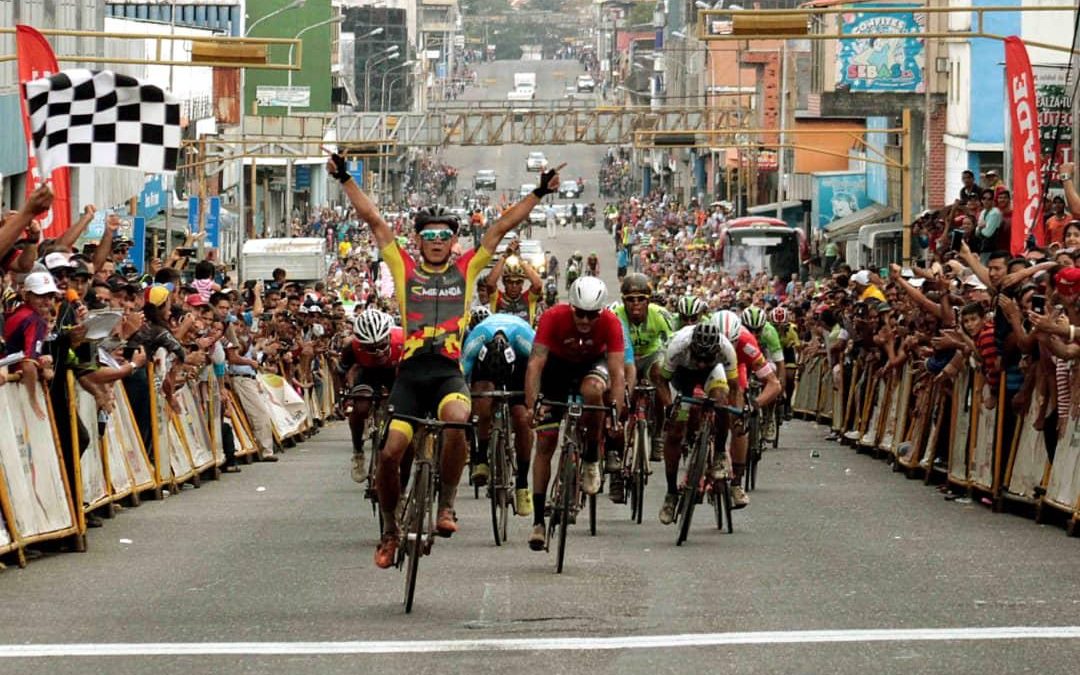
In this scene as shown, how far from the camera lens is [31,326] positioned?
14.7 metres

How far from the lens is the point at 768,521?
1728 cm

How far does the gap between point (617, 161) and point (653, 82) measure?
6803 mm

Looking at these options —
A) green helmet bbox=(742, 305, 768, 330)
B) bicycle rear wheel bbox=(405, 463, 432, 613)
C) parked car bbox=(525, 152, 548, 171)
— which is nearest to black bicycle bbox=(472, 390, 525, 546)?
bicycle rear wheel bbox=(405, 463, 432, 613)

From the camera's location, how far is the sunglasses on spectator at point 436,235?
13094 mm

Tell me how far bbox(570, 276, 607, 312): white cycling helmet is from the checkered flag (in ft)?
23.0

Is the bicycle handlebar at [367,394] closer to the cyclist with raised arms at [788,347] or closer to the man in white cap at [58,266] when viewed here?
the man in white cap at [58,266]

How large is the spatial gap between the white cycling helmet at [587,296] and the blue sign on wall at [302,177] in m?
97.2

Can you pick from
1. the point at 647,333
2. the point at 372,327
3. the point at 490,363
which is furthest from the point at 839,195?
the point at 372,327

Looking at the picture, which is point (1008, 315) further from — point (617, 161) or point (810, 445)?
point (617, 161)

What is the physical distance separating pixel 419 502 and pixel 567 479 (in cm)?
185

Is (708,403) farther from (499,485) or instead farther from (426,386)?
(426,386)

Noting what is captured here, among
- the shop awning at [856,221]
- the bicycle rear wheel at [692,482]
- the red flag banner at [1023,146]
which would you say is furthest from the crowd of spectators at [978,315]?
the shop awning at [856,221]

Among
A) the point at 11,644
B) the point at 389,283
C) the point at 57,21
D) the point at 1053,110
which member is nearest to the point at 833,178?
the point at 389,283

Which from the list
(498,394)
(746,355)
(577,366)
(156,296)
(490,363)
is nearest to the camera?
(577,366)
